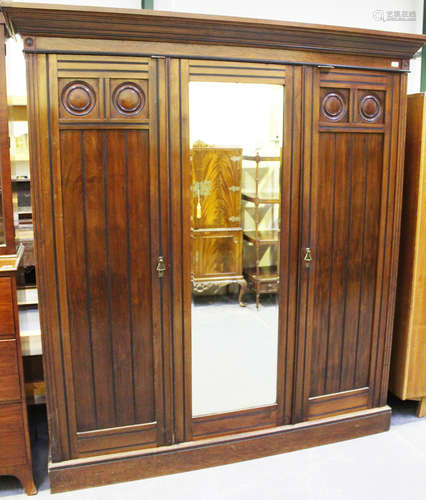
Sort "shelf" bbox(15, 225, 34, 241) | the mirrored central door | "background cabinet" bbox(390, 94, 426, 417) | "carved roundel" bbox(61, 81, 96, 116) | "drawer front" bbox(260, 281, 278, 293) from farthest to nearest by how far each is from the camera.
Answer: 1. "shelf" bbox(15, 225, 34, 241)
2. "background cabinet" bbox(390, 94, 426, 417)
3. "drawer front" bbox(260, 281, 278, 293)
4. the mirrored central door
5. "carved roundel" bbox(61, 81, 96, 116)

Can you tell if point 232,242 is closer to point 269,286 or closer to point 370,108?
point 269,286

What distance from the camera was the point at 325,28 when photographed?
7.20 feet

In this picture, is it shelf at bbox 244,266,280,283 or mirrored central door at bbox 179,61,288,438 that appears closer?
mirrored central door at bbox 179,61,288,438

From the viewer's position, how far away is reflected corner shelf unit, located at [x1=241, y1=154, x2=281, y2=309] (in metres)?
2.36

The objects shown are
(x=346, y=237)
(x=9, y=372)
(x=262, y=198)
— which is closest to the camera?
(x=9, y=372)

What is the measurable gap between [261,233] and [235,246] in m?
0.14

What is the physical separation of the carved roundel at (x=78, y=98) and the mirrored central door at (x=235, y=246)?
16.9 inches

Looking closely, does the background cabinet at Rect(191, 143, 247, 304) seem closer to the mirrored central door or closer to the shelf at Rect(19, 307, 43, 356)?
the mirrored central door

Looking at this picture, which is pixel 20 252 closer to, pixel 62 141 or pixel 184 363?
pixel 62 141

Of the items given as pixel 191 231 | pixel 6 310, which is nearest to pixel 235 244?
pixel 191 231

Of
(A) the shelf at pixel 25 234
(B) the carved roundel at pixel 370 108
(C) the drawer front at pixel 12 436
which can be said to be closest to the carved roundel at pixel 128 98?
(B) the carved roundel at pixel 370 108

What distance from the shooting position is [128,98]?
2088 millimetres

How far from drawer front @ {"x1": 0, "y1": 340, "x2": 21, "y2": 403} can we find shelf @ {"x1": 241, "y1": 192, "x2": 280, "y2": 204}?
1246 mm

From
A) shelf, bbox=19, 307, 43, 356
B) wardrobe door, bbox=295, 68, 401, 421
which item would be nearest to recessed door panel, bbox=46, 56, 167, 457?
shelf, bbox=19, 307, 43, 356
